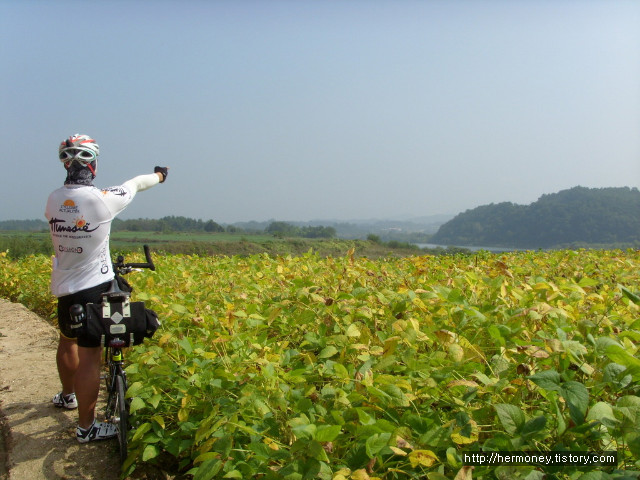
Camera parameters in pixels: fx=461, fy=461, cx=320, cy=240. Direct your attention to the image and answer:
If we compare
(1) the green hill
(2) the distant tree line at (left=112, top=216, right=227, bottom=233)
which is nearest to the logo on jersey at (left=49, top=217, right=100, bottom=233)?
(1) the green hill

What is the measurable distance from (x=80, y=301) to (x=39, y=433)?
931mm

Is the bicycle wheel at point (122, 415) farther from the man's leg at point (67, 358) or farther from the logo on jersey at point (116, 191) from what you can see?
the logo on jersey at point (116, 191)

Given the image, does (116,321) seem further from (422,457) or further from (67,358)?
(422,457)

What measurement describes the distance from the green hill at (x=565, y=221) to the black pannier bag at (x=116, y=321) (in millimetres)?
10211

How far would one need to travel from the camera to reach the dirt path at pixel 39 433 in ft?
8.39

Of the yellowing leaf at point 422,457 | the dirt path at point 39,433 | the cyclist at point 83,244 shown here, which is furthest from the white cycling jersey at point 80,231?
the yellowing leaf at point 422,457

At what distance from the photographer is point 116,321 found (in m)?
2.66

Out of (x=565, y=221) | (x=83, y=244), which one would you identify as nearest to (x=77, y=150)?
(x=83, y=244)

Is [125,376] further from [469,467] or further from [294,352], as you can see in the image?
[469,467]

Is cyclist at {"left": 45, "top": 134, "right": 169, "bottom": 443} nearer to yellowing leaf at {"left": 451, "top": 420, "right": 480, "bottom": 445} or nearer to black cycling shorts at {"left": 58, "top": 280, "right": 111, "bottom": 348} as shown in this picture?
black cycling shorts at {"left": 58, "top": 280, "right": 111, "bottom": 348}

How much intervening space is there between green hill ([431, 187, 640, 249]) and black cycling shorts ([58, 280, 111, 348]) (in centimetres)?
1028

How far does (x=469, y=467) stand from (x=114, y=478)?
203 centimetres

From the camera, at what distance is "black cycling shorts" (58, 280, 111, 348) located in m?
2.74

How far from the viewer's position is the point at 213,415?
191 centimetres
